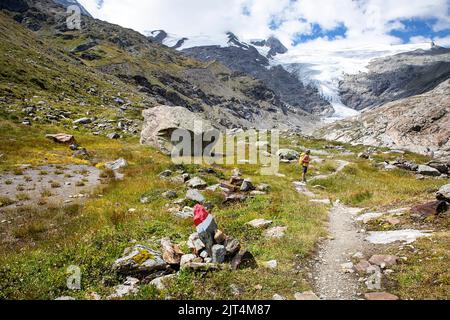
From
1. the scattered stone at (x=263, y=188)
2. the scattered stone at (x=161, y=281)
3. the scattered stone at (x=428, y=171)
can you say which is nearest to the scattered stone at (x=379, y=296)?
the scattered stone at (x=161, y=281)

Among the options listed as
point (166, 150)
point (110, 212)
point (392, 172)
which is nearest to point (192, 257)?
point (110, 212)

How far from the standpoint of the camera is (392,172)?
3256cm

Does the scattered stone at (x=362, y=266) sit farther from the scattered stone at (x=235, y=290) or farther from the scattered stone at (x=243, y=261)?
the scattered stone at (x=235, y=290)

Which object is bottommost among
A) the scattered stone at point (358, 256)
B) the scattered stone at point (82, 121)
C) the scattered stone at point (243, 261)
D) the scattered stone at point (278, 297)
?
the scattered stone at point (278, 297)

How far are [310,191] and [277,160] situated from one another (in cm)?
1570

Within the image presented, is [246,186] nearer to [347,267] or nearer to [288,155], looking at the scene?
[347,267]

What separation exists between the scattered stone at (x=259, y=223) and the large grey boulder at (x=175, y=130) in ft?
70.0

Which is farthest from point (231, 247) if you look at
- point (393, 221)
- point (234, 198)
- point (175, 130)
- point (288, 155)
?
point (288, 155)

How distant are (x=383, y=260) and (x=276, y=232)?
4028mm

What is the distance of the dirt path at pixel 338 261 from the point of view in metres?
8.97

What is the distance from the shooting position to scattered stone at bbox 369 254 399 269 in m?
10.0

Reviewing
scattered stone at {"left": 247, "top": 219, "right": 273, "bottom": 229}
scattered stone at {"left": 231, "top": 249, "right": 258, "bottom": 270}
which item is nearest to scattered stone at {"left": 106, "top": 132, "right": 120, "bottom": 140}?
scattered stone at {"left": 247, "top": 219, "right": 273, "bottom": 229}

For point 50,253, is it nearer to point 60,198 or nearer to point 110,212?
point 110,212
